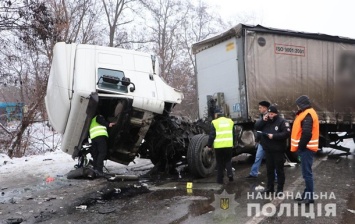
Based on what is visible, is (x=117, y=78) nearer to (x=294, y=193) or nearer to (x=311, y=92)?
(x=294, y=193)

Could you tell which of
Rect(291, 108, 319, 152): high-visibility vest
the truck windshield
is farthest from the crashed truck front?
Rect(291, 108, 319, 152): high-visibility vest

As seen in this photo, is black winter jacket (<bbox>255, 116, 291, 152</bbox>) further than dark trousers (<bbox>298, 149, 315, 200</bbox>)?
Yes

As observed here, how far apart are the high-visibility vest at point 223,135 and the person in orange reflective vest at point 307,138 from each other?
56.7 inches

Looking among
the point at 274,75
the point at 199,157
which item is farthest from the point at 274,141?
the point at 274,75

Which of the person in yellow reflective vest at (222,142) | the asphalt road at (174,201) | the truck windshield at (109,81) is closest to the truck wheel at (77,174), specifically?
the asphalt road at (174,201)

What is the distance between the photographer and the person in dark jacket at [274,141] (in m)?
5.06

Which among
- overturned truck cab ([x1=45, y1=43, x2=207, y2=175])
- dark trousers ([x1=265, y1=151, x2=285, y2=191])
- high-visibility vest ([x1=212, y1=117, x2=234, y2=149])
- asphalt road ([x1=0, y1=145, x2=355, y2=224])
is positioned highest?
overturned truck cab ([x1=45, y1=43, x2=207, y2=175])

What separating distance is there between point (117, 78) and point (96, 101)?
0.63 metres

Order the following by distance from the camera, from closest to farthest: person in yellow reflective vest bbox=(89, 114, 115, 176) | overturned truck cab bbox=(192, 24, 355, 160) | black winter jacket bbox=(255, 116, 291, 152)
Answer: black winter jacket bbox=(255, 116, 291, 152), person in yellow reflective vest bbox=(89, 114, 115, 176), overturned truck cab bbox=(192, 24, 355, 160)

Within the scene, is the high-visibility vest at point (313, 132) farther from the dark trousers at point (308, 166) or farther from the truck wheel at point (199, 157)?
the truck wheel at point (199, 157)

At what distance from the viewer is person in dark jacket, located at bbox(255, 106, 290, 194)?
506 centimetres

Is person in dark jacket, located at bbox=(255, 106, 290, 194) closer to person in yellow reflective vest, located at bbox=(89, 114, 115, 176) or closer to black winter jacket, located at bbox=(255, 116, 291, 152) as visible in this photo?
black winter jacket, located at bbox=(255, 116, 291, 152)

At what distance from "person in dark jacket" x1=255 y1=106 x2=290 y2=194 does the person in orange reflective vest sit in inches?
9.9

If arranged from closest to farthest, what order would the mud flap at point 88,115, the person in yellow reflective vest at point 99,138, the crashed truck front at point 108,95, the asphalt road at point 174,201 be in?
the asphalt road at point 174,201, the mud flap at point 88,115, the crashed truck front at point 108,95, the person in yellow reflective vest at point 99,138
